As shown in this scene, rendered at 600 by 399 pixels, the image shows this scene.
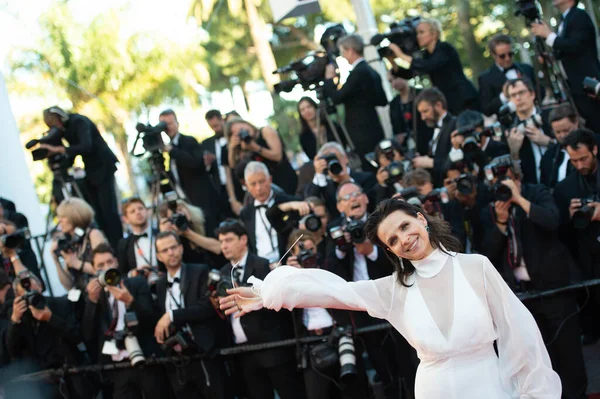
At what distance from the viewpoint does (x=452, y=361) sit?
405 centimetres

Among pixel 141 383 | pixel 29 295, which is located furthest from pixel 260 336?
pixel 29 295

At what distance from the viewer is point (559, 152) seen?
6.94m

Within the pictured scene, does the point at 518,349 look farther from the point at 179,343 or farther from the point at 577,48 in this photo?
the point at 577,48

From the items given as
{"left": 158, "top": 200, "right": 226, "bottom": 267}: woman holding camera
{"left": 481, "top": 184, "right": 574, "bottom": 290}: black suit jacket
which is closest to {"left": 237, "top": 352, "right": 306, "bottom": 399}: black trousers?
{"left": 158, "top": 200, "right": 226, "bottom": 267}: woman holding camera

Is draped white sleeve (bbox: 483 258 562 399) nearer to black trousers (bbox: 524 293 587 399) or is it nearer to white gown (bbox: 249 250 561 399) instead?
white gown (bbox: 249 250 561 399)

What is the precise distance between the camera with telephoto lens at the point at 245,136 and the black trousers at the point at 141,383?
91.1 inches

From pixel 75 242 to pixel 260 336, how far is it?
2.23 m

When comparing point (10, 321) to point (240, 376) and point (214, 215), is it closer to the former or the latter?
point (240, 376)

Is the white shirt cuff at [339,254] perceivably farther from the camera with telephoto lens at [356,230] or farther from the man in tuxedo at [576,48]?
the man in tuxedo at [576,48]

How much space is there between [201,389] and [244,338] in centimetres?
53

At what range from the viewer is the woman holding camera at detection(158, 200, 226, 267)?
7.67 metres

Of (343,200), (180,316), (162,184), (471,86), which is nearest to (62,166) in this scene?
(162,184)

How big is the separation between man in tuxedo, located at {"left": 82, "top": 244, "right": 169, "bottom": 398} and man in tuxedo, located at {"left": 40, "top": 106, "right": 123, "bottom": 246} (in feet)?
5.85

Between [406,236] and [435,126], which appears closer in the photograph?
[406,236]
